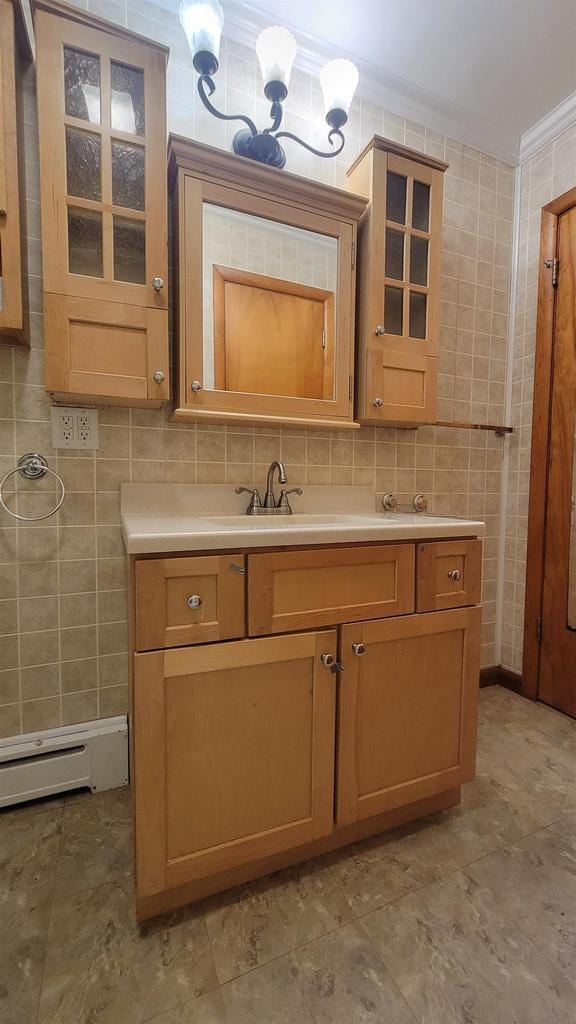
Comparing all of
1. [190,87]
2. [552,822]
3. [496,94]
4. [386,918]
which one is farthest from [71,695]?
[496,94]

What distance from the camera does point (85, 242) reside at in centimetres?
112

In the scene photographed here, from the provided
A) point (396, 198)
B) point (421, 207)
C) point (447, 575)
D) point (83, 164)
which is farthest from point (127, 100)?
point (447, 575)

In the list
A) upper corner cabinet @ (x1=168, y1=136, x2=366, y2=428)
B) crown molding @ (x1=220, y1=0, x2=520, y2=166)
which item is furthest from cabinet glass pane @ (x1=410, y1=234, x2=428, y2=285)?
crown molding @ (x1=220, y1=0, x2=520, y2=166)

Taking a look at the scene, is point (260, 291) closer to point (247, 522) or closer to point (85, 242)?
point (85, 242)

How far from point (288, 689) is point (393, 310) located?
1.29 m

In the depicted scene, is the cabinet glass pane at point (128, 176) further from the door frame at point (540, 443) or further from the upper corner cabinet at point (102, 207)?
the door frame at point (540, 443)

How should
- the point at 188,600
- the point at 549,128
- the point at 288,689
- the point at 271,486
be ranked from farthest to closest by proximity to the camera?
1. the point at 549,128
2. the point at 271,486
3. the point at 288,689
4. the point at 188,600

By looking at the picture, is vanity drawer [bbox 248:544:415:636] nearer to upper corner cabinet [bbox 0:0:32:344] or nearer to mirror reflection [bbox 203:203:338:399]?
mirror reflection [bbox 203:203:338:399]

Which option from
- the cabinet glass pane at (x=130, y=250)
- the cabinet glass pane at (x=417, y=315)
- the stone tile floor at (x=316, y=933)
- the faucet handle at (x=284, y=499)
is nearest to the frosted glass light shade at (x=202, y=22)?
the cabinet glass pane at (x=130, y=250)

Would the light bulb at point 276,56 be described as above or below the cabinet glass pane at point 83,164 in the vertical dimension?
above

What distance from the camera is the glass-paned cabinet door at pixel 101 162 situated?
41.5 inches

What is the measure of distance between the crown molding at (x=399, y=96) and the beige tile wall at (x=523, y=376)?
7.1 inches

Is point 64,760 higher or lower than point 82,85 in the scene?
lower

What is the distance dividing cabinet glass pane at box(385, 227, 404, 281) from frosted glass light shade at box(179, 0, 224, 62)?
0.71 m
